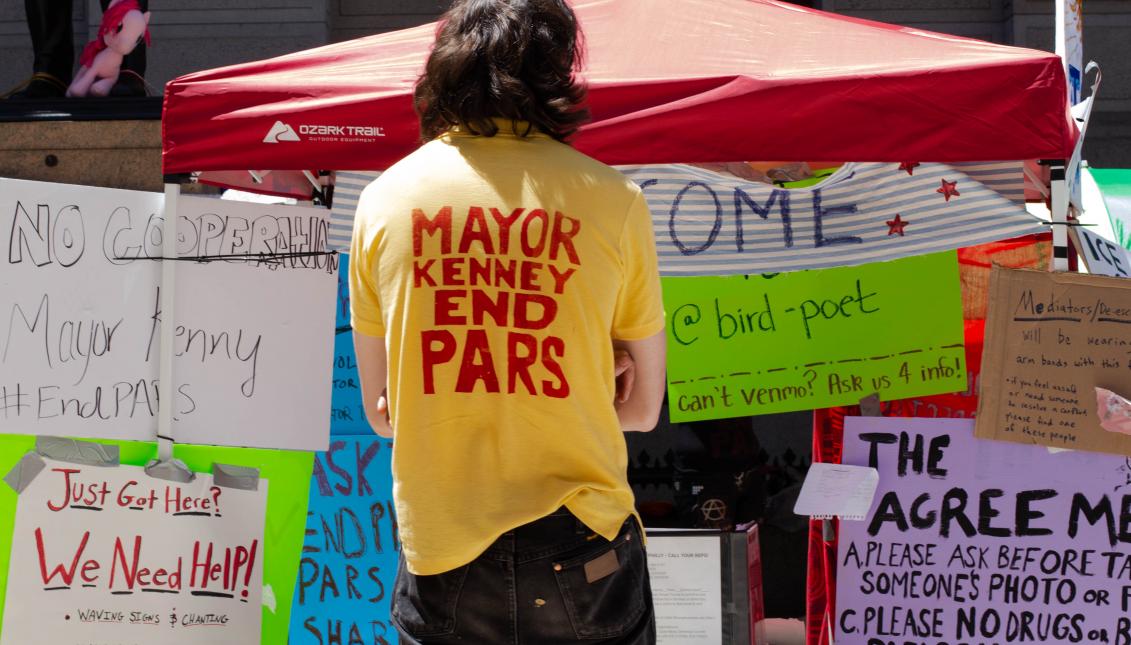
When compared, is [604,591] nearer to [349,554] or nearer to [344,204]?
[344,204]

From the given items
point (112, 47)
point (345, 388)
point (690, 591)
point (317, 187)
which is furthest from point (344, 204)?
point (112, 47)

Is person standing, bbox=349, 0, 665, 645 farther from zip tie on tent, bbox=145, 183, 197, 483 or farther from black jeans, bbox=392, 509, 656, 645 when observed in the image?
zip tie on tent, bbox=145, 183, 197, 483

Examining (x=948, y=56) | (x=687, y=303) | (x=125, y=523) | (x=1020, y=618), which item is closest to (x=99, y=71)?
(x=125, y=523)

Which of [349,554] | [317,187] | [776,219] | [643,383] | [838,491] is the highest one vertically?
[317,187]

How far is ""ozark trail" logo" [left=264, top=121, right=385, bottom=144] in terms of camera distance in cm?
324

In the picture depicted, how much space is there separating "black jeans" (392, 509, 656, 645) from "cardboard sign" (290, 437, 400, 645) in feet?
6.91

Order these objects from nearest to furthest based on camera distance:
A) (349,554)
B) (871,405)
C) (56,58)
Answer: (871,405), (349,554), (56,58)

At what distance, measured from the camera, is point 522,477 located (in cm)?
192

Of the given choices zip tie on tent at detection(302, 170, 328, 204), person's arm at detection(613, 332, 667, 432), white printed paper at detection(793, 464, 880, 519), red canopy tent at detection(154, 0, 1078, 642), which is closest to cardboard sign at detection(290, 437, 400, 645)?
zip tie on tent at detection(302, 170, 328, 204)

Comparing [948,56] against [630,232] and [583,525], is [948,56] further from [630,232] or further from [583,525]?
[583,525]

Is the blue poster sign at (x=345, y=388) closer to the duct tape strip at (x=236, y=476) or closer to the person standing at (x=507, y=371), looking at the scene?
the duct tape strip at (x=236, y=476)

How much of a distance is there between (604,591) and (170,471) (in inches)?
83.8

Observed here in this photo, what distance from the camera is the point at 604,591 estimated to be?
197 centimetres

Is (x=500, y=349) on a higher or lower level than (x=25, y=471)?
higher
